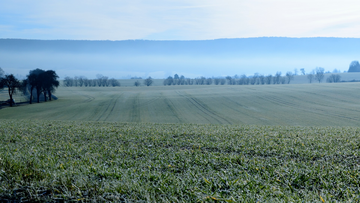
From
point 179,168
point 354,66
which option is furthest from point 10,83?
point 354,66

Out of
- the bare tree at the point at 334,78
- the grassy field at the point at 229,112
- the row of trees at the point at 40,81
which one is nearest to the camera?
the grassy field at the point at 229,112

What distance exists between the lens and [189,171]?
4719 millimetres

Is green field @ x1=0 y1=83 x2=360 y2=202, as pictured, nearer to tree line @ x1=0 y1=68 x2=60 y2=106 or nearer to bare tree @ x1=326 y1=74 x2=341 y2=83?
tree line @ x1=0 y1=68 x2=60 y2=106

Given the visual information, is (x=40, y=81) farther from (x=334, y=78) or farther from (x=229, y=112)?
(x=334, y=78)

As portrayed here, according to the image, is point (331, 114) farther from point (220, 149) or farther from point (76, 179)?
point (76, 179)

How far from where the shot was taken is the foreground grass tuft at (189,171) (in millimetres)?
3471

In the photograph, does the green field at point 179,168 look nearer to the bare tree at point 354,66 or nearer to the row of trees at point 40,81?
the row of trees at point 40,81

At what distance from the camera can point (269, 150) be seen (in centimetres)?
633

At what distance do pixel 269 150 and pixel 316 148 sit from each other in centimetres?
135

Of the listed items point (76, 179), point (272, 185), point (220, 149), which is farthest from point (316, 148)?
point (76, 179)

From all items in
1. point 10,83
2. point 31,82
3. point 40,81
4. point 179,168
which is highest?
point 40,81

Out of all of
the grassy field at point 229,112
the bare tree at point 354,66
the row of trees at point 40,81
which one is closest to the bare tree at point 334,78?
the grassy field at point 229,112

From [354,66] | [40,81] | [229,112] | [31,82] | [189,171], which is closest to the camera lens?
[189,171]

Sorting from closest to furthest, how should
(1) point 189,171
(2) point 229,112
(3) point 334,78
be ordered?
(1) point 189,171 → (2) point 229,112 → (3) point 334,78
